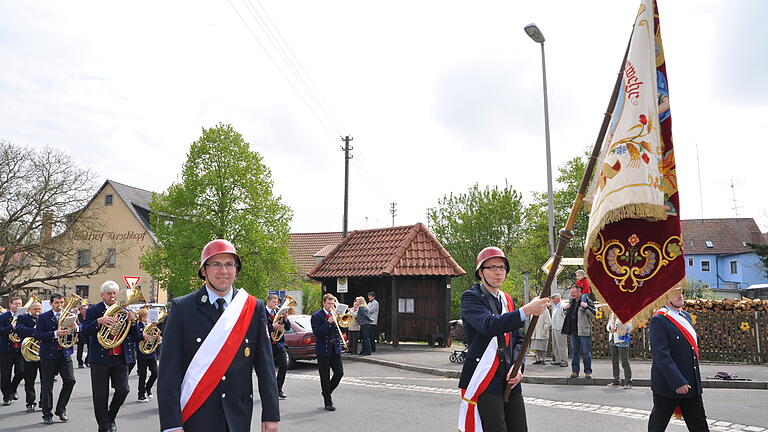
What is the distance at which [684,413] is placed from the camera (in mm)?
6285

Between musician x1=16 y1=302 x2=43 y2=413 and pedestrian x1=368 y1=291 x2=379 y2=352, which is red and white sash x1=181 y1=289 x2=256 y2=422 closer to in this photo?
musician x1=16 y1=302 x2=43 y2=413

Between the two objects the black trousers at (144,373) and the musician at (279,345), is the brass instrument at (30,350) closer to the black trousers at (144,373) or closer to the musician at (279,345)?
the black trousers at (144,373)

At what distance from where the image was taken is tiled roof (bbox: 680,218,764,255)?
61.0m

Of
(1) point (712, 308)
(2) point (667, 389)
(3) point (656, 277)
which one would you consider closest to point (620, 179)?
(3) point (656, 277)

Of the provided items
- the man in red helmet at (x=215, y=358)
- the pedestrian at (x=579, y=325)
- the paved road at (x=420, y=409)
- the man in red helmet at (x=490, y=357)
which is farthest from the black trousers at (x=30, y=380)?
the pedestrian at (x=579, y=325)

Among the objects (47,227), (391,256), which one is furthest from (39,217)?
(391,256)

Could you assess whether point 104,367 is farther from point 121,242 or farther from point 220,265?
point 121,242

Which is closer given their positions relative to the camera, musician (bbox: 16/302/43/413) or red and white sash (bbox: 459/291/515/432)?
red and white sash (bbox: 459/291/515/432)

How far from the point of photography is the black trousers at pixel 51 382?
9.94m

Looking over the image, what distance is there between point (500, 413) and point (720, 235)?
65976mm

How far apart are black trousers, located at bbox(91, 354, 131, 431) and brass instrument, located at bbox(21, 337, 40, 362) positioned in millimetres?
3259

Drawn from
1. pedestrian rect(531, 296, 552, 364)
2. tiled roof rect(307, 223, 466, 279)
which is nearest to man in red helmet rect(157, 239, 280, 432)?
pedestrian rect(531, 296, 552, 364)

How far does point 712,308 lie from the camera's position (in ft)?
59.8

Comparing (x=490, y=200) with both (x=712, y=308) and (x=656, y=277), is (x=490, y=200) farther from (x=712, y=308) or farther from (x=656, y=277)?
(x=656, y=277)
